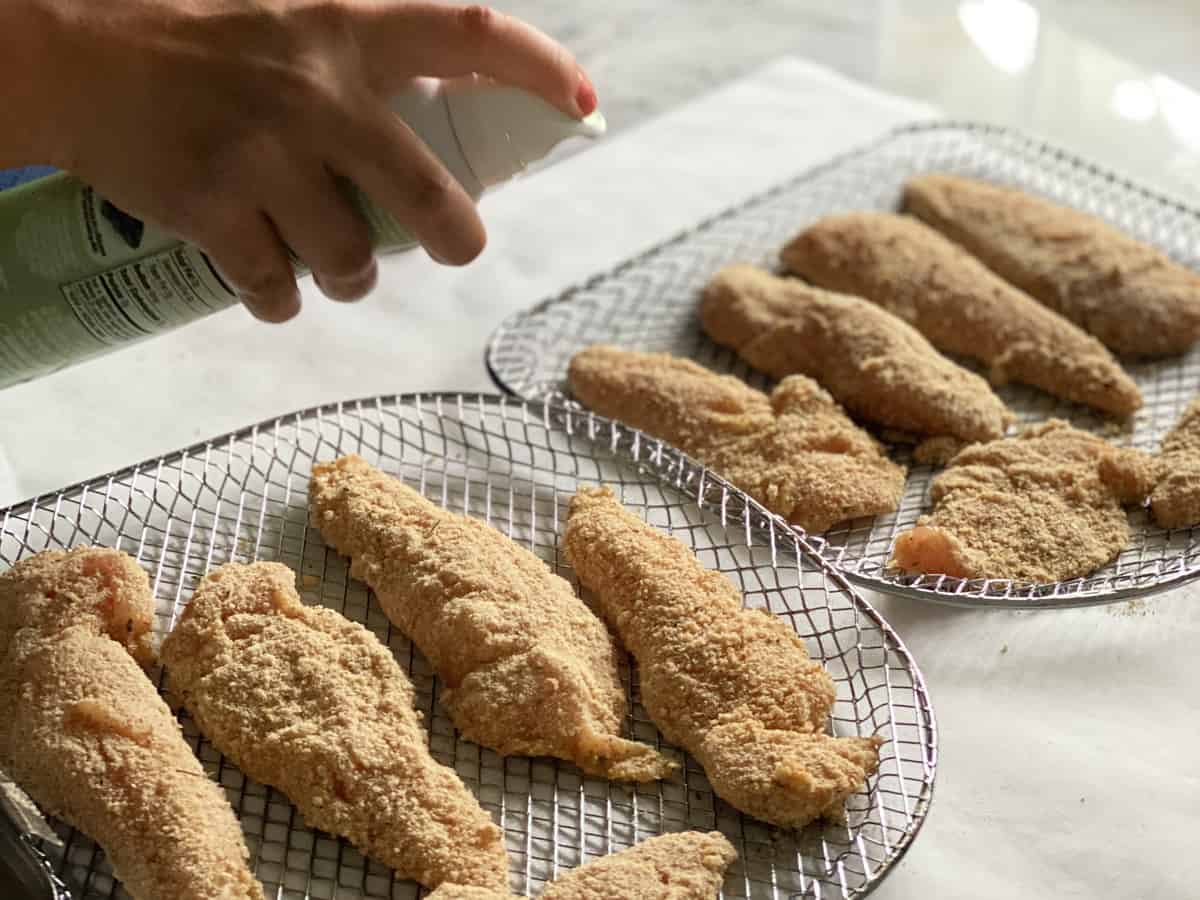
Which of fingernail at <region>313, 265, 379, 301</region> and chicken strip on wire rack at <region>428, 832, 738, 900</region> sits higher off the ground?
fingernail at <region>313, 265, 379, 301</region>

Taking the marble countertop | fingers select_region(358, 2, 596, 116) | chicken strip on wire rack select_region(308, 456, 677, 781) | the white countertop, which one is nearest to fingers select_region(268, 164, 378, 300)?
fingers select_region(358, 2, 596, 116)

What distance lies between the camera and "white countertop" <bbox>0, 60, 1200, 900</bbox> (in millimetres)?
1182

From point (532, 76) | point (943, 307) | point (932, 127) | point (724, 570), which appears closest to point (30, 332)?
point (532, 76)

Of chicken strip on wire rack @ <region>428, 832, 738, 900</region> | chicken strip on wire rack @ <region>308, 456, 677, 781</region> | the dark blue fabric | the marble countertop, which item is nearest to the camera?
chicken strip on wire rack @ <region>428, 832, 738, 900</region>

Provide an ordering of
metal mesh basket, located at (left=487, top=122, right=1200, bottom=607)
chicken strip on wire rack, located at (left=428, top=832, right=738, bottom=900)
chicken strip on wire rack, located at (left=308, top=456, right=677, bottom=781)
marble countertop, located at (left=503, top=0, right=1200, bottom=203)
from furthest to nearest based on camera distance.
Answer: marble countertop, located at (left=503, top=0, right=1200, bottom=203)
metal mesh basket, located at (left=487, top=122, right=1200, bottom=607)
chicken strip on wire rack, located at (left=308, top=456, right=677, bottom=781)
chicken strip on wire rack, located at (left=428, top=832, right=738, bottom=900)

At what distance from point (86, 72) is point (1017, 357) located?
1.12m

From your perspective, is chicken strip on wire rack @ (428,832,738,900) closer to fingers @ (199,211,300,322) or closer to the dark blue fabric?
fingers @ (199,211,300,322)

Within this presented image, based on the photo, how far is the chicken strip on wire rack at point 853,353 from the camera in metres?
1.57

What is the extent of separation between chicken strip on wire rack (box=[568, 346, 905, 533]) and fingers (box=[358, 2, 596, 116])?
1.72ft

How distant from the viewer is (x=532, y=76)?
1.08 m

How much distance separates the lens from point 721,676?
1187 millimetres

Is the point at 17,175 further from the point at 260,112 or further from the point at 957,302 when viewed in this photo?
the point at 957,302

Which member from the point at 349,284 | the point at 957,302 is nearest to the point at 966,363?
the point at 957,302

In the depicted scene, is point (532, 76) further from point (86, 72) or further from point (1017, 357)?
point (1017, 357)
